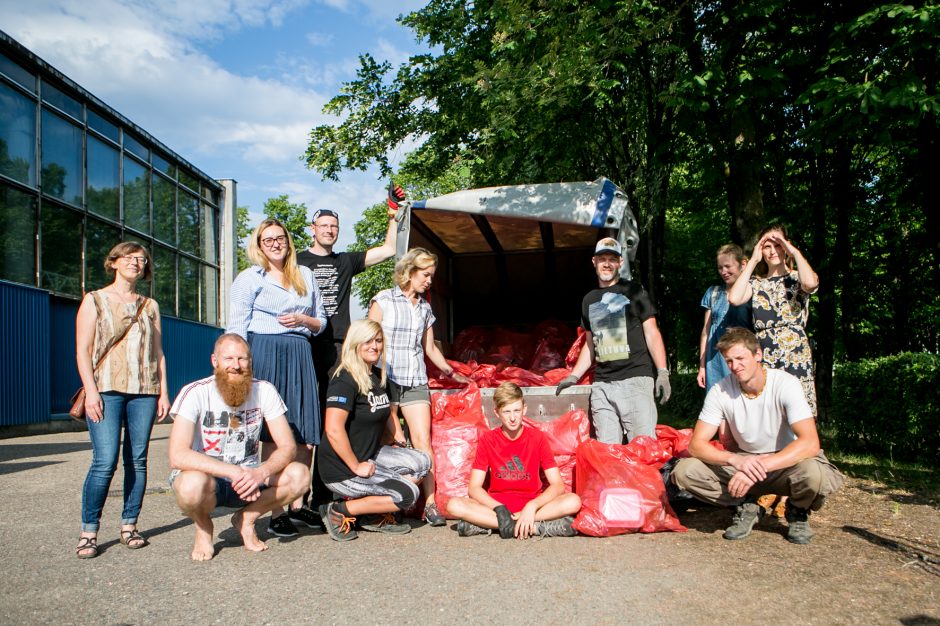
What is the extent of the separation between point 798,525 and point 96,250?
18020mm

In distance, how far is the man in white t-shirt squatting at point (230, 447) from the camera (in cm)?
406

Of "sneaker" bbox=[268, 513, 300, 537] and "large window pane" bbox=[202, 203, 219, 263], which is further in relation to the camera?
"large window pane" bbox=[202, 203, 219, 263]

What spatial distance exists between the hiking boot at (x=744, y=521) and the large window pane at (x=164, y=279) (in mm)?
20196

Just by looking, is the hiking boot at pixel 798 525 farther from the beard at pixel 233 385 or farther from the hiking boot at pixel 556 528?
the beard at pixel 233 385

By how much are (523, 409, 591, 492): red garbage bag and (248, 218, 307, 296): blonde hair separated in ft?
6.20

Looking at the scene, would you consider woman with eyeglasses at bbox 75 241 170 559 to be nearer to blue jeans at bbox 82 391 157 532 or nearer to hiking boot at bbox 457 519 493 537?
blue jeans at bbox 82 391 157 532

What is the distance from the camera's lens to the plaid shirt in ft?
17.5

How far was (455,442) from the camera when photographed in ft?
17.6

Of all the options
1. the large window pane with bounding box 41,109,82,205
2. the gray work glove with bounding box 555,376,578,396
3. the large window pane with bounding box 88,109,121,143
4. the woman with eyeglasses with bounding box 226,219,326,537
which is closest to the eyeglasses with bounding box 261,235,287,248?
the woman with eyeglasses with bounding box 226,219,326,537

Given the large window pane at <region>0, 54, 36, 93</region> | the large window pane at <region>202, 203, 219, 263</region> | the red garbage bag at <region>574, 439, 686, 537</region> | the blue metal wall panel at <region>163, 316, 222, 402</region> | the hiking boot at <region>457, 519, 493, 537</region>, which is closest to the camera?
the red garbage bag at <region>574, 439, 686, 537</region>

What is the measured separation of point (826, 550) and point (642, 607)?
164 cm

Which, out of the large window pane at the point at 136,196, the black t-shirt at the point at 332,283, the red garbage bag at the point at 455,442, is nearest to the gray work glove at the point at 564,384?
the red garbage bag at the point at 455,442

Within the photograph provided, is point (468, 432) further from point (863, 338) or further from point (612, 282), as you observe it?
point (863, 338)

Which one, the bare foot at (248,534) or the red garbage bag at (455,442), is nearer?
Answer: the bare foot at (248,534)
